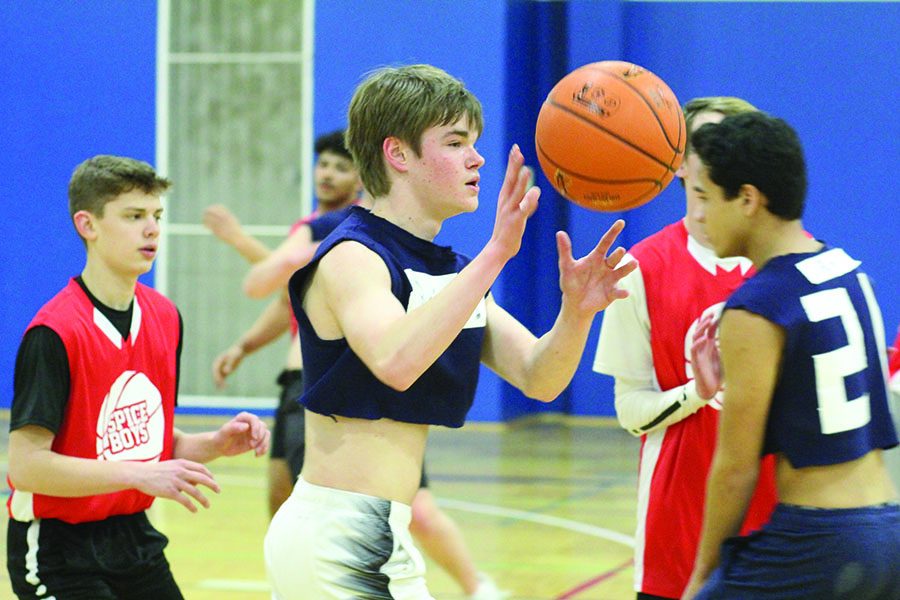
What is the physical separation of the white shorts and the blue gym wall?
8.59 meters

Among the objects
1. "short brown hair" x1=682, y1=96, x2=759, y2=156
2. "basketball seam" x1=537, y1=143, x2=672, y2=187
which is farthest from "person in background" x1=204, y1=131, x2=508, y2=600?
"basketball seam" x1=537, y1=143, x2=672, y2=187

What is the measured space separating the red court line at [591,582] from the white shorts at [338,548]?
3.11 meters

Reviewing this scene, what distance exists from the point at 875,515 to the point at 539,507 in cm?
548

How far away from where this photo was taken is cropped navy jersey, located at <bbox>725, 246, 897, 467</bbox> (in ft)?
8.23

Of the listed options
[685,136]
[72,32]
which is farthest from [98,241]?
[72,32]

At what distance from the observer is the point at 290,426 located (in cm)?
519

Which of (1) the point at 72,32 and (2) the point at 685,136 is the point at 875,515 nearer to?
(2) the point at 685,136

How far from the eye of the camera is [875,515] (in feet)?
8.29

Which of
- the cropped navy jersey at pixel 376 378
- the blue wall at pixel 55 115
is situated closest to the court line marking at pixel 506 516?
the cropped navy jersey at pixel 376 378

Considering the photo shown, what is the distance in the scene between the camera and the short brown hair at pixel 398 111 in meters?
2.88

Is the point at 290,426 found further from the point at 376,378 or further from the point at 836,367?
the point at 836,367

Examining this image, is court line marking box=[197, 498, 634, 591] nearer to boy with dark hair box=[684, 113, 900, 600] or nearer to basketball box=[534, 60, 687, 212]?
basketball box=[534, 60, 687, 212]

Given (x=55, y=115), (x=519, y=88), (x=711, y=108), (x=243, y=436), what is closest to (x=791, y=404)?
(x=711, y=108)

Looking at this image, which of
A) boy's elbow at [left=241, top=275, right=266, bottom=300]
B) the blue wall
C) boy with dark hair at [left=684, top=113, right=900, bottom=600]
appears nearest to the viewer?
boy with dark hair at [left=684, top=113, right=900, bottom=600]
